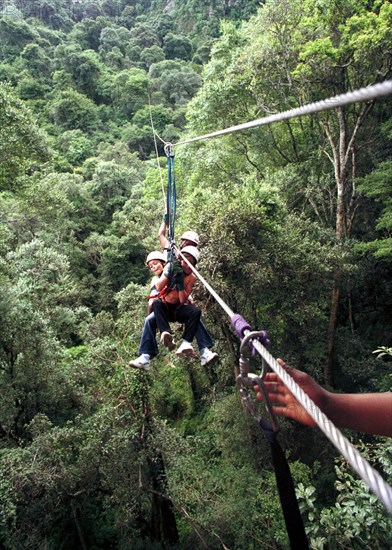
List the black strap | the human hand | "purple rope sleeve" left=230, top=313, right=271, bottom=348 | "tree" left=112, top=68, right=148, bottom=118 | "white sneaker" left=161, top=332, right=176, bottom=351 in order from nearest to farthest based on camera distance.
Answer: the black strap < the human hand < "purple rope sleeve" left=230, top=313, right=271, bottom=348 < "white sneaker" left=161, top=332, right=176, bottom=351 < "tree" left=112, top=68, right=148, bottom=118

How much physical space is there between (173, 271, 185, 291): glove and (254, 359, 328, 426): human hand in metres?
1.82

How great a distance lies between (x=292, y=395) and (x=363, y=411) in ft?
0.83

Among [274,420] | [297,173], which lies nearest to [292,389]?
[274,420]

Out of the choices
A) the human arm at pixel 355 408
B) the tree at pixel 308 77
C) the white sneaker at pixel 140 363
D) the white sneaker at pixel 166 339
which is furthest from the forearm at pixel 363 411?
the tree at pixel 308 77

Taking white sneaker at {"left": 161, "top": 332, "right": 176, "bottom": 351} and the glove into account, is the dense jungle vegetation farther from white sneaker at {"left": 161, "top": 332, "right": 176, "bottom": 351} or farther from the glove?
the glove

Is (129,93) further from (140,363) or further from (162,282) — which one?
(140,363)

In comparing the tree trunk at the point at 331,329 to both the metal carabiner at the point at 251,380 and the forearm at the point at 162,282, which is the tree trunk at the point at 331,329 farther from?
the metal carabiner at the point at 251,380

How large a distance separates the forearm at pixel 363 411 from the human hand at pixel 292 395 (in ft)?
0.11

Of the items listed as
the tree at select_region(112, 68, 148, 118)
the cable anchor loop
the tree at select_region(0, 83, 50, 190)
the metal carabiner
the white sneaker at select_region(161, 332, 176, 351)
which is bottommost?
the metal carabiner

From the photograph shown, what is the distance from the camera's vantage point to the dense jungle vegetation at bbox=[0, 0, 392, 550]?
17.9 feet

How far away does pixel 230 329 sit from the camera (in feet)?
23.0

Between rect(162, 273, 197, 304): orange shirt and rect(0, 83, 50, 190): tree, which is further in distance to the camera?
rect(0, 83, 50, 190): tree

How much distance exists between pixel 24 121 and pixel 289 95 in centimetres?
601

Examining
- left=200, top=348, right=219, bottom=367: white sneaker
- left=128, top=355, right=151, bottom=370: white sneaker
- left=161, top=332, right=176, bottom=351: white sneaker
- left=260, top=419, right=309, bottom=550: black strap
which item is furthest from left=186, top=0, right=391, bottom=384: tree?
left=260, top=419, right=309, bottom=550: black strap
